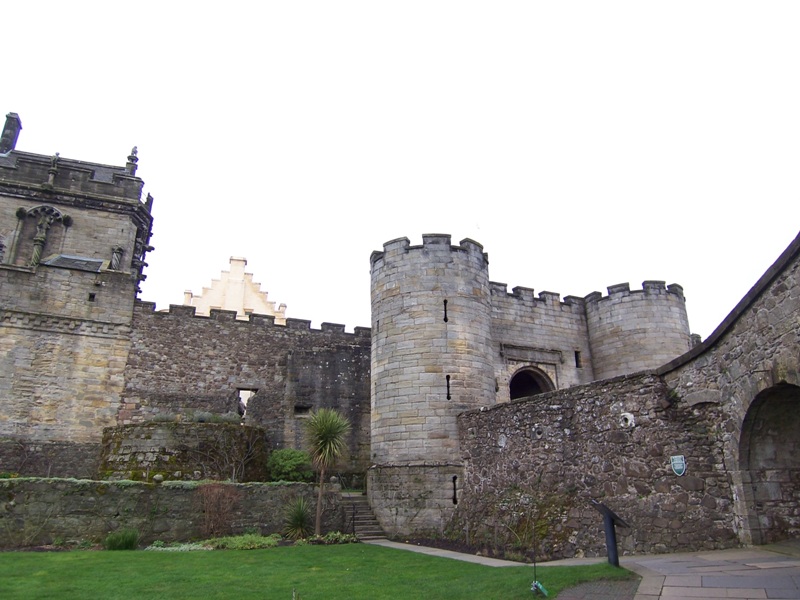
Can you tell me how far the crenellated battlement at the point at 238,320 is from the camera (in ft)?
66.9

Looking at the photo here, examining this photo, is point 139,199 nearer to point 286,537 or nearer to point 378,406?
point 378,406

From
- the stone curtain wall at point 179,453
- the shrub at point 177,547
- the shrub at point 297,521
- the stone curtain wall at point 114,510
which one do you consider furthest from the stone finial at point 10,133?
the shrub at point 297,521

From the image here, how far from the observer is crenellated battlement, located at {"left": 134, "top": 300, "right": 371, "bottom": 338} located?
20391mm

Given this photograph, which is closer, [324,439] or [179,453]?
[324,439]

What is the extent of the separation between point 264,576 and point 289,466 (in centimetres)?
938

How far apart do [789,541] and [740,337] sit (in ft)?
10.0

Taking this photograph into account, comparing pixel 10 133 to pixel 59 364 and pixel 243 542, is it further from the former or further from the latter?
pixel 243 542

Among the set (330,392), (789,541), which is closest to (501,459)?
(789,541)

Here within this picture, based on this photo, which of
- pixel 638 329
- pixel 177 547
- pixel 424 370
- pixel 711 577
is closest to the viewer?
pixel 711 577

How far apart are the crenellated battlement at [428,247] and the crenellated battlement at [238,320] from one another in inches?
213

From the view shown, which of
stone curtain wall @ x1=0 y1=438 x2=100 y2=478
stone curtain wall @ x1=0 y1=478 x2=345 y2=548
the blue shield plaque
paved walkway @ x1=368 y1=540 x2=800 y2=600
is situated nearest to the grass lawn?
paved walkway @ x1=368 y1=540 x2=800 y2=600

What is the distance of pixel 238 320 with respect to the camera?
70.9 feet

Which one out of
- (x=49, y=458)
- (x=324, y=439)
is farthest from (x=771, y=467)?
(x=49, y=458)

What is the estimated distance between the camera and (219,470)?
52.5ft
